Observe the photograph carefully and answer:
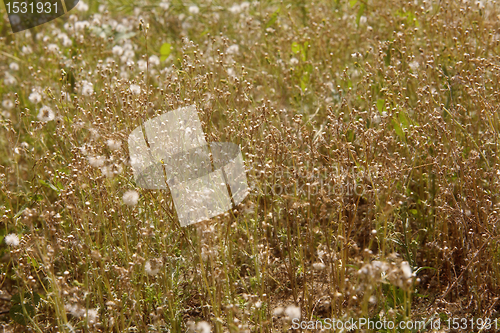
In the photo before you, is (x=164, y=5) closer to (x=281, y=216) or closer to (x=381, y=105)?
(x=381, y=105)

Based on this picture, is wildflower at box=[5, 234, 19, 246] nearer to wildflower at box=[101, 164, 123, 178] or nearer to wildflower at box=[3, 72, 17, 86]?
wildflower at box=[101, 164, 123, 178]

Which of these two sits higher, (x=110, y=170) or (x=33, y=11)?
(x=33, y=11)

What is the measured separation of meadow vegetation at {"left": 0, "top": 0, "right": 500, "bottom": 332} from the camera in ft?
6.51

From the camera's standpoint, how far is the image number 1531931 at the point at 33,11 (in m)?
5.11

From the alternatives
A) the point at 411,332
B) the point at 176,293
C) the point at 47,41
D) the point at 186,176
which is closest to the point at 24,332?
the point at 176,293

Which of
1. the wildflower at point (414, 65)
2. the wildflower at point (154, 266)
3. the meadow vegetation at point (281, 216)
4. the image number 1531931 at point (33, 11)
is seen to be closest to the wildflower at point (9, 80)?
the meadow vegetation at point (281, 216)

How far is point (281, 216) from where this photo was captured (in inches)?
106

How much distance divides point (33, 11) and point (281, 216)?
13.4 feet

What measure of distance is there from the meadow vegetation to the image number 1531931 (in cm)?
182

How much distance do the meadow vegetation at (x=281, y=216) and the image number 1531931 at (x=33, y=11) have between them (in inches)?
71.8
